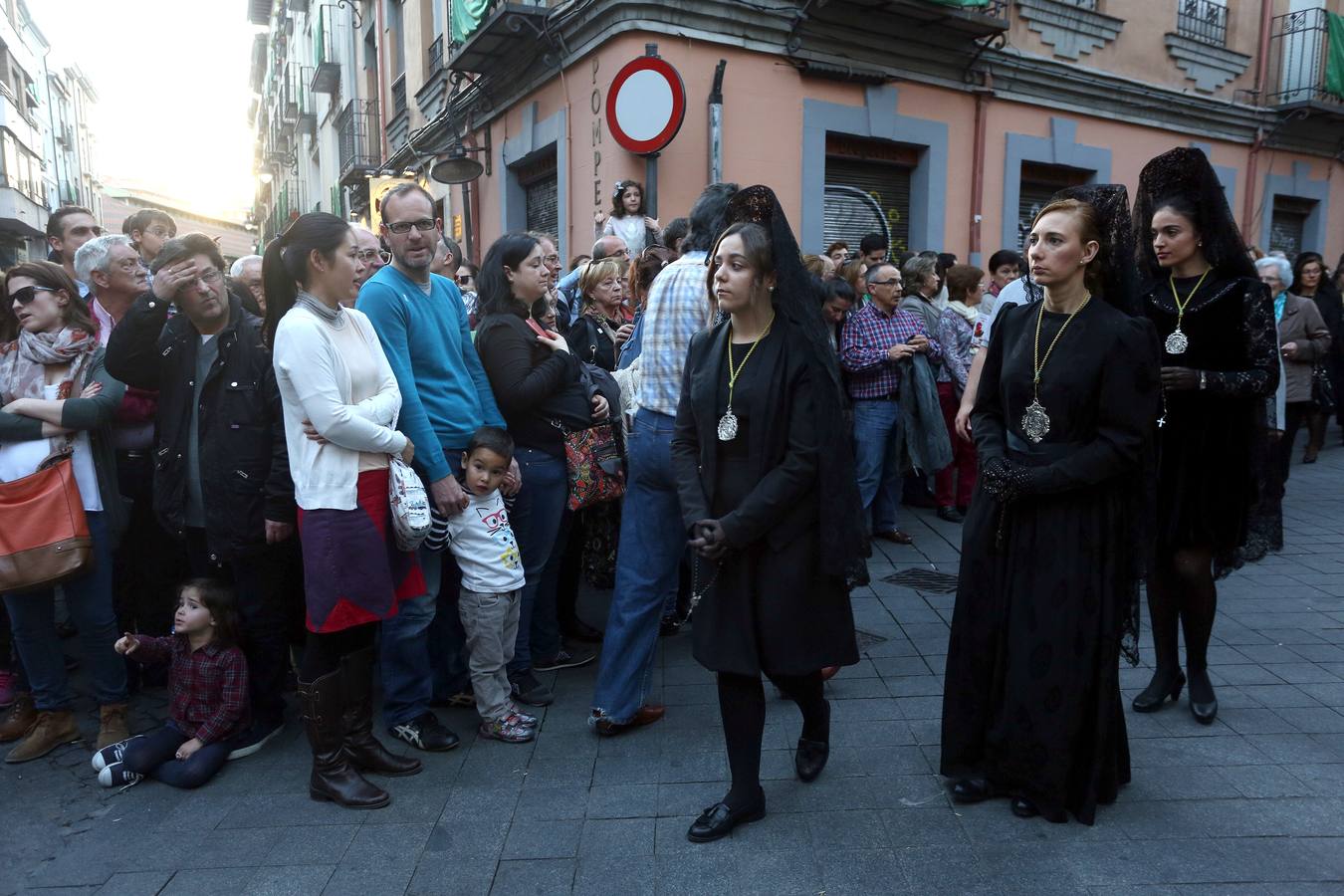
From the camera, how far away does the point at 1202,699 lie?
150 inches

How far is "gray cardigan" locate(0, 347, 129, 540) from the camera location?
3.74 metres

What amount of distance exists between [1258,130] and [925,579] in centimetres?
1193

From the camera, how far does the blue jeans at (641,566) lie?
363cm

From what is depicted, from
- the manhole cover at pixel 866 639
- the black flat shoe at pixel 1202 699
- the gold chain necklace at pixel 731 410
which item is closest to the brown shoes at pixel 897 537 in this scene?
the manhole cover at pixel 866 639

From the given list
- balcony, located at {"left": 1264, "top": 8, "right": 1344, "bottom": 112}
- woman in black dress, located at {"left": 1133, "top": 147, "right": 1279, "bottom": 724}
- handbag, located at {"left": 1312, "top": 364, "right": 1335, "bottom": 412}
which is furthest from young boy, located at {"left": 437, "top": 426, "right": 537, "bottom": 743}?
balcony, located at {"left": 1264, "top": 8, "right": 1344, "bottom": 112}

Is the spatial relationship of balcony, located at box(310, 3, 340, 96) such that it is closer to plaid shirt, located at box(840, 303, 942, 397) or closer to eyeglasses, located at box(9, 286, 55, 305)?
plaid shirt, located at box(840, 303, 942, 397)

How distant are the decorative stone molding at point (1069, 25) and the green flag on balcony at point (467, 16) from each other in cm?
630

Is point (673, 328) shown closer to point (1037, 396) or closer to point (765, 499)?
point (765, 499)

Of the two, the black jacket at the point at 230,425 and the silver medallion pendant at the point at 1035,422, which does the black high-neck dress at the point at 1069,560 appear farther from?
the black jacket at the point at 230,425

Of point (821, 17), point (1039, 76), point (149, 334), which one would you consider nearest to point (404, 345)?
point (149, 334)

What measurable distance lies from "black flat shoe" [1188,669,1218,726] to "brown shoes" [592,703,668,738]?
215cm

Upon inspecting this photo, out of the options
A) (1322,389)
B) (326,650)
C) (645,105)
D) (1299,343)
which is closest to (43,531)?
(326,650)

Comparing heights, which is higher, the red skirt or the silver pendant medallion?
the silver pendant medallion

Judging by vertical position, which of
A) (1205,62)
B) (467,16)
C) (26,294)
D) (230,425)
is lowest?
(230,425)
